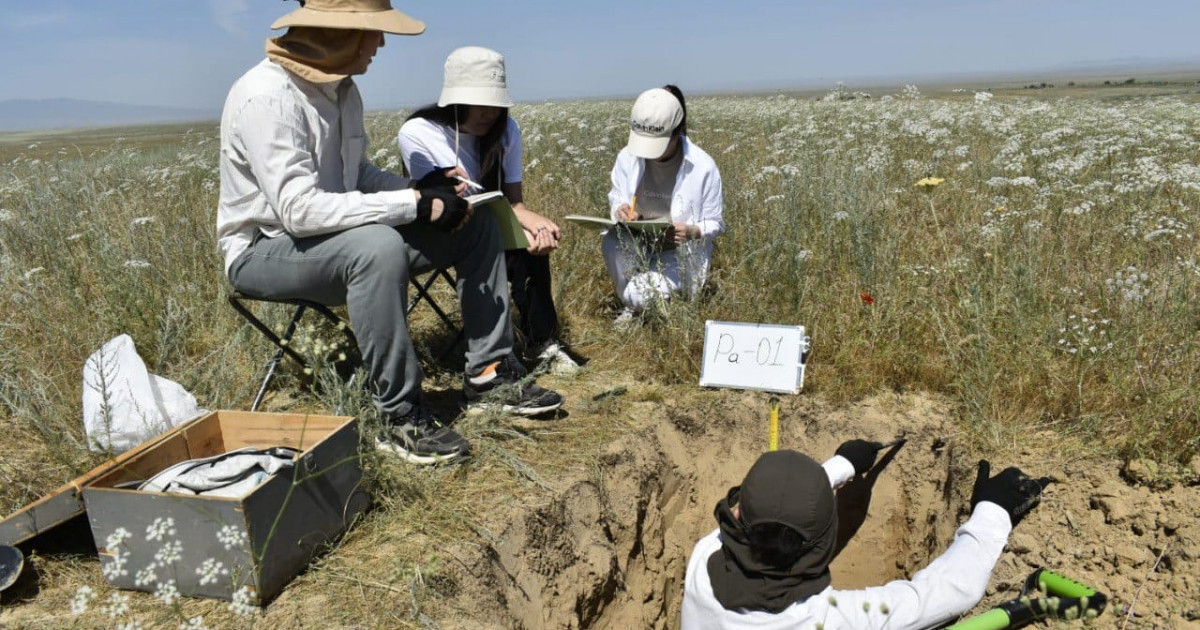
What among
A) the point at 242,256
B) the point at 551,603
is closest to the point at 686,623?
the point at 551,603

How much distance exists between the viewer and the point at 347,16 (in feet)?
8.38

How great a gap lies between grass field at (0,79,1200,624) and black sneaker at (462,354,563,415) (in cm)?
21

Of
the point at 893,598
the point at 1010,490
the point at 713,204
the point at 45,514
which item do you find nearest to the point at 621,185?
the point at 713,204

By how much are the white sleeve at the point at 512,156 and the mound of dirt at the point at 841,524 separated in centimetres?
130

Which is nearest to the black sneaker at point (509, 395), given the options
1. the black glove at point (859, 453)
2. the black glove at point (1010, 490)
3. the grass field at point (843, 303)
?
the grass field at point (843, 303)

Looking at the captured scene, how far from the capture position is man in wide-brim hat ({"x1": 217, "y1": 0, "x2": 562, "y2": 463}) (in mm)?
2574

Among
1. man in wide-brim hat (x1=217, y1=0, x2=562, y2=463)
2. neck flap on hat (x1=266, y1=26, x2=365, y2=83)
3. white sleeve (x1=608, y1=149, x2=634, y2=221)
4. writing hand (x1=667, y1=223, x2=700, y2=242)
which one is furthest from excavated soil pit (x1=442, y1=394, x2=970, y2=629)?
neck flap on hat (x1=266, y1=26, x2=365, y2=83)

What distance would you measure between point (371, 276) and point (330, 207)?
0.27 m

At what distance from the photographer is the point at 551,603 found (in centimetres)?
280

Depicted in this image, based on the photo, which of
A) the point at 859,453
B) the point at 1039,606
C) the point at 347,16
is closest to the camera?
the point at 1039,606

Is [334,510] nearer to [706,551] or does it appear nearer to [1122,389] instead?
[706,551]

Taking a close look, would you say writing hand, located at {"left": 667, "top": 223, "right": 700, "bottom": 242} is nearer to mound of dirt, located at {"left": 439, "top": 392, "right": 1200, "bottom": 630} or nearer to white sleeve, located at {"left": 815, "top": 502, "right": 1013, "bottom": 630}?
mound of dirt, located at {"left": 439, "top": 392, "right": 1200, "bottom": 630}

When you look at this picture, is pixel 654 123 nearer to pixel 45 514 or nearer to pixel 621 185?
pixel 621 185

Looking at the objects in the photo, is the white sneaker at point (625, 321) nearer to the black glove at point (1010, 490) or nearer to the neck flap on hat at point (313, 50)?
the black glove at point (1010, 490)
